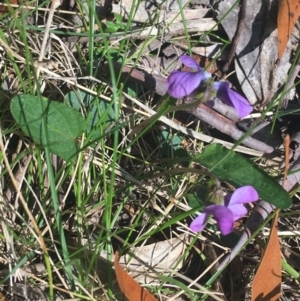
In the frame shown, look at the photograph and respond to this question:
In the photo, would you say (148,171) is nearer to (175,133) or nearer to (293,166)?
(175,133)

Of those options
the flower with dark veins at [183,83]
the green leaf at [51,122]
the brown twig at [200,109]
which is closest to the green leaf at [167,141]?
the brown twig at [200,109]

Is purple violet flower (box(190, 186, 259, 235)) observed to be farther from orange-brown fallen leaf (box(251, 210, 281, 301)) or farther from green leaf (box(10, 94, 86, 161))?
green leaf (box(10, 94, 86, 161))

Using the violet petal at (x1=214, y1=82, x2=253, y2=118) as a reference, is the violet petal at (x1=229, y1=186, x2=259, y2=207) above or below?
below

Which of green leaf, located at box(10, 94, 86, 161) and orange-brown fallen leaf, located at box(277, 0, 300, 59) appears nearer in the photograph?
green leaf, located at box(10, 94, 86, 161)

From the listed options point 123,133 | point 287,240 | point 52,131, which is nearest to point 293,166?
point 287,240

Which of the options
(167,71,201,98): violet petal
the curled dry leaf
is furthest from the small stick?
(167,71,201,98): violet petal

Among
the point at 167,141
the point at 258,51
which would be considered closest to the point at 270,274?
the point at 167,141

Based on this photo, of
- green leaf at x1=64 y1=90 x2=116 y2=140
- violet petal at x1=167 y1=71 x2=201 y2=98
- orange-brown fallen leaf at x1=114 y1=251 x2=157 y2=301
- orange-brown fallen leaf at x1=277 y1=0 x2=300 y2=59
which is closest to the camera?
violet petal at x1=167 y1=71 x2=201 y2=98
